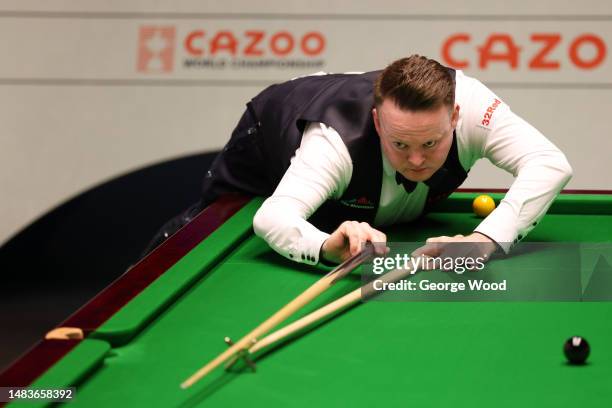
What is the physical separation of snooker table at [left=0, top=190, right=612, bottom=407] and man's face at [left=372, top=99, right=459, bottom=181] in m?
0.34

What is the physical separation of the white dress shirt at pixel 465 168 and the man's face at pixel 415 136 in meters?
0.12

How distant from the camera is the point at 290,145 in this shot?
2.67 metres

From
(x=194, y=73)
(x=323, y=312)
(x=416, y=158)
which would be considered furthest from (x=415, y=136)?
(x=194, y=73)

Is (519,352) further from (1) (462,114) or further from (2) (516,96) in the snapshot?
(2) (516,96)

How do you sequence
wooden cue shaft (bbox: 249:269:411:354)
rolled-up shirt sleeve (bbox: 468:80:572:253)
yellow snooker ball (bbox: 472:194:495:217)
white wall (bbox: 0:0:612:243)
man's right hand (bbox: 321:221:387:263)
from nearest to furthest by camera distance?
wooden cue shaft (bbox: 249:269:411:354), man's right hand (bbox: 321:221:387:263), rolled-up shirt sleeve (bbox: 468:80:572:253), yellow snooker ball (bbox: 472:194:495:217), white wall (bbox: 0:0:612:243)

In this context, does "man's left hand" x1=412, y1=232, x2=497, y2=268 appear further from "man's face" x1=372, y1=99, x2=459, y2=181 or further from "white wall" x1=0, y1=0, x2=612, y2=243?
"white wall" x1=0, y1=0, x2=612, y2=243

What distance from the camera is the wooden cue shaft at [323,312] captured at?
1770 millimetres

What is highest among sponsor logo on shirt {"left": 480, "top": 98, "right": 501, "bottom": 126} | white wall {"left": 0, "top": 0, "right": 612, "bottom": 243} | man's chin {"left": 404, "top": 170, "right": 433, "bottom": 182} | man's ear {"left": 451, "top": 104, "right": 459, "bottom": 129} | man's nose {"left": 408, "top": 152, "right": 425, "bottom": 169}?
white wall {"left": 0, "top": 0, "right": 612, "bottom": 243}

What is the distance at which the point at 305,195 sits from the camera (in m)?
2.37

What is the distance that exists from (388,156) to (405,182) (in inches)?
6.9

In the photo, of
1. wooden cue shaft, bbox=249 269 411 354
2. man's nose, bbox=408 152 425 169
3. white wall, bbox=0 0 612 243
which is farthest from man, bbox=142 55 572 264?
white wall, bbox=0 0 612 243

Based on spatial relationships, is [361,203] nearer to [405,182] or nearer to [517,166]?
[405,182]

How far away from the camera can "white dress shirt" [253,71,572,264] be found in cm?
233

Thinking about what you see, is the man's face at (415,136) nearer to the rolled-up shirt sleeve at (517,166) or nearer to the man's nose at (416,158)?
Result: the man's nose at (416,158)
